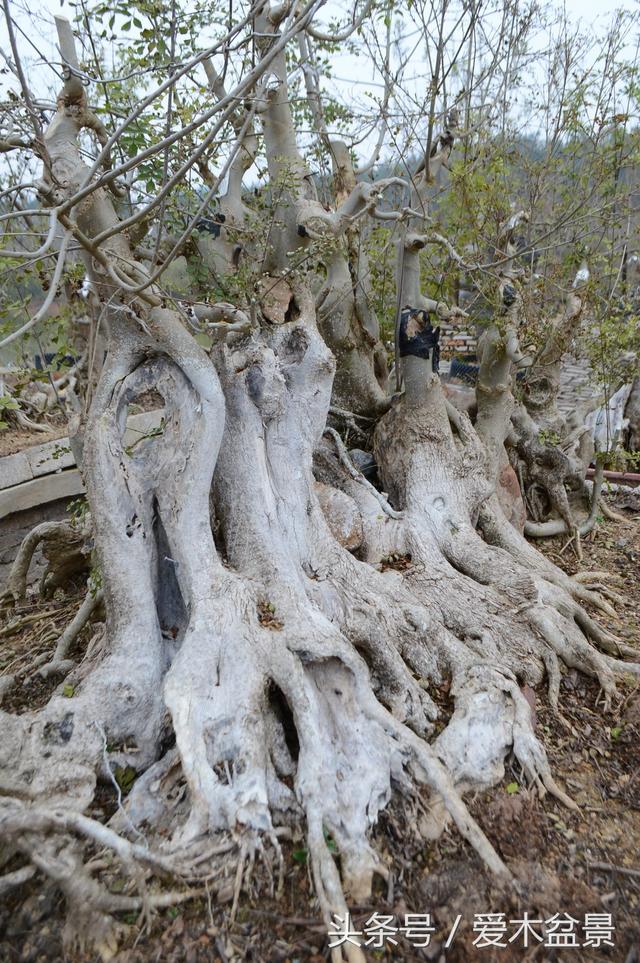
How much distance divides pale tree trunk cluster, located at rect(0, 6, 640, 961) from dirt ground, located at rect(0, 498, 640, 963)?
0.07m

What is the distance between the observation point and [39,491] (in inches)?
256

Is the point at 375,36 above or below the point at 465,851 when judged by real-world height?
above

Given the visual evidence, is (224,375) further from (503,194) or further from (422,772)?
(503,194)

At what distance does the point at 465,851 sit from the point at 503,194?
18.1 feet

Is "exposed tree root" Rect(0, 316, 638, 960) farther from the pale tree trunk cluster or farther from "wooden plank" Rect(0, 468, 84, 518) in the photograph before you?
"wooden plank" Rect(0, 468, 84, 518)

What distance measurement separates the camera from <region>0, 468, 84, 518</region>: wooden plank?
6243mm

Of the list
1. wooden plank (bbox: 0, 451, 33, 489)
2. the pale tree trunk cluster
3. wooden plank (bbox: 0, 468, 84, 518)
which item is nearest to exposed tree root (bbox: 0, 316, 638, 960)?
the pale tree trunk cluster

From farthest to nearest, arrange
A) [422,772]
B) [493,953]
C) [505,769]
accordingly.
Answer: [505,769], [422,772], [493,953]

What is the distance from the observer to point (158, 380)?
360cm

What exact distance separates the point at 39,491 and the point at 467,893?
18.7 feet

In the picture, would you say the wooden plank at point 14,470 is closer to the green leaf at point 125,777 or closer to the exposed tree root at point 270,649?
the exposed tree root at point 270,649

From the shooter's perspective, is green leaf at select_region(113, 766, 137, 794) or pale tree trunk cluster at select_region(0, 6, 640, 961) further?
green leaf at select_region(113, 766, 137, 794)

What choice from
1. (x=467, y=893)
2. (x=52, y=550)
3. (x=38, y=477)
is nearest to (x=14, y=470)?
(x=38, y=477)

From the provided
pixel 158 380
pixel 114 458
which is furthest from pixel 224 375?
pixel 114 458
